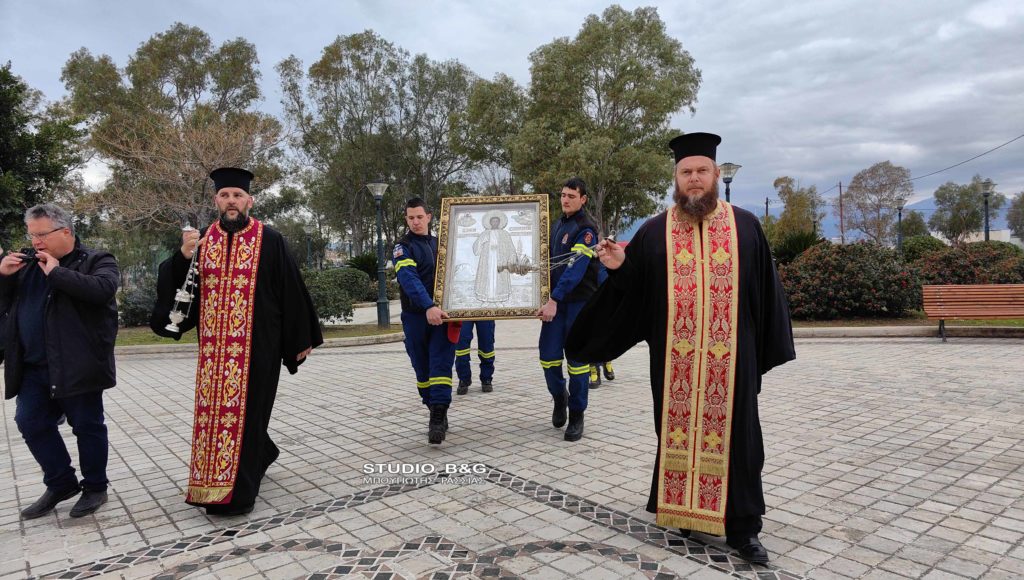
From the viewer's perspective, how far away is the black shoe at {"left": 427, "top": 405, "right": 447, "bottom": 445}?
5.67 metres

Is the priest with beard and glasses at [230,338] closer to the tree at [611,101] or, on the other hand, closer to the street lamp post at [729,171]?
the street lamp post at [729,171]

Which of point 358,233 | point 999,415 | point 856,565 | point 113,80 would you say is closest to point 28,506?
point 856,565

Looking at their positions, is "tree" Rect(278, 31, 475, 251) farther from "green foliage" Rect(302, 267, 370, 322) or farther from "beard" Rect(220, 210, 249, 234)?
"beard" Rect(220, 210, 249, 234)

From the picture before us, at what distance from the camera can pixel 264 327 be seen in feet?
14.4

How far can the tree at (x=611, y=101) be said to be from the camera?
104ft

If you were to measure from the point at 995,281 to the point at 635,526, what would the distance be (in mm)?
14751

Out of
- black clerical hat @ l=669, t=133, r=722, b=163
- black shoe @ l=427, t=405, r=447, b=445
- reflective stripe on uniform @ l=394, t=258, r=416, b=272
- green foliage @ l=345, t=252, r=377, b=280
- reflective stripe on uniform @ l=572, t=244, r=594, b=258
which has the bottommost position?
black shoe @ l=427, t=405, r=447, b=445

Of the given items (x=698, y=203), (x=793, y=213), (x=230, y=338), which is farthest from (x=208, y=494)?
(x=793, y=213)

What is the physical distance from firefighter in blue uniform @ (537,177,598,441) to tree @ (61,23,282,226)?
18.7m

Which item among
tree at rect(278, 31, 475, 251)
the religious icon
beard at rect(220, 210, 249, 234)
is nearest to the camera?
beard at rect(220, 210, 249, 234)

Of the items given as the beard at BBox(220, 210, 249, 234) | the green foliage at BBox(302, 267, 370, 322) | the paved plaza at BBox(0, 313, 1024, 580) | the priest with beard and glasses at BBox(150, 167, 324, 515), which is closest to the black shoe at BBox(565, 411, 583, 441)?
the paved plaza at BBox(0, 313, 1024, 580)

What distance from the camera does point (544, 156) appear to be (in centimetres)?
3325

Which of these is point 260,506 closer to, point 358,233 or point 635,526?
point 635,526

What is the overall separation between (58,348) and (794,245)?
1720 centimetres
